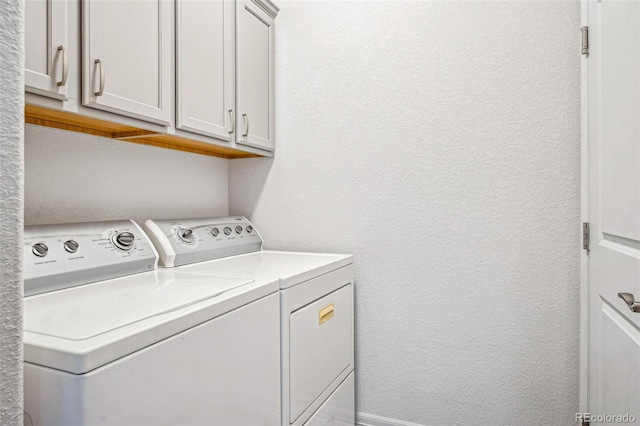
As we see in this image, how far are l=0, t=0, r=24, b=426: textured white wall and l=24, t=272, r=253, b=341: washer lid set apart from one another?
8.7 inches

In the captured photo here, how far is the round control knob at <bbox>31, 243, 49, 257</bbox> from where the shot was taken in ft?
3.66

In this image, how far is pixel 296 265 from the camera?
1.60 meters

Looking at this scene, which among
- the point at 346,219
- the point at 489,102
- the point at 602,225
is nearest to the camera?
the point at 602,225

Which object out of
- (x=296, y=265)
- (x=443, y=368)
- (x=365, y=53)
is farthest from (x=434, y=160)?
(x=443, y=368)

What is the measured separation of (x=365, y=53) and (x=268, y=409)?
164 cm

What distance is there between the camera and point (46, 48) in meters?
1.04

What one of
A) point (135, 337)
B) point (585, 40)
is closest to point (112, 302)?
point (135, 337)

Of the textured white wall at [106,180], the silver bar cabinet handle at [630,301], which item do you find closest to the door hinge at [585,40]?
the silver bar cabinet handle at [630,301]

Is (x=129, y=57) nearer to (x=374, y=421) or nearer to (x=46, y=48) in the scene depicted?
(x=46, y=48)

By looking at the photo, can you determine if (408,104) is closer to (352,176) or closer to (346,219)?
(352,176)

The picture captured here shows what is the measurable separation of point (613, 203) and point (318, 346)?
1.12 meters

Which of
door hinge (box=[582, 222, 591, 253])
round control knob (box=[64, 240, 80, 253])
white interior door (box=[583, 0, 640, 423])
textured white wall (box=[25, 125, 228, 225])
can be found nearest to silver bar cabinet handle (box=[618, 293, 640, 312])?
white interior door (box=[583, 0, 640, 423])

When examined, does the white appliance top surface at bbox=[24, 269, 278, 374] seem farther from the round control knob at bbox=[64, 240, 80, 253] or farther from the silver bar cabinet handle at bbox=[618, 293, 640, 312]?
the silver bar cabinet handle at bbox=[618, 293, 640, 312]

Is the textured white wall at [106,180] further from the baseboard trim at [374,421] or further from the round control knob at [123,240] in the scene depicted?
the baseboard trim at [374,421]
